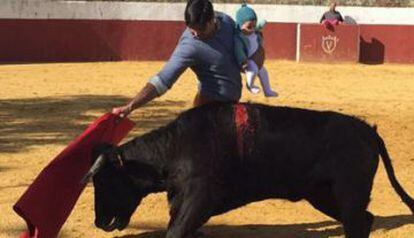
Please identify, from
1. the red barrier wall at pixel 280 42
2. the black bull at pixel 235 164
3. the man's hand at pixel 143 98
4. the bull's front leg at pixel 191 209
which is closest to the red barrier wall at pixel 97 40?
the red barrier wall at pixel 280 42

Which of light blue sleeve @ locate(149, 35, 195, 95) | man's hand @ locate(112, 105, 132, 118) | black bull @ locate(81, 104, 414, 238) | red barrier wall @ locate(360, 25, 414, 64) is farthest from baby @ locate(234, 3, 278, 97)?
red barrier wall @ locate(360, 25, 414, 64)

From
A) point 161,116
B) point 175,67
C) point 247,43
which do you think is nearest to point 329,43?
point 161,116

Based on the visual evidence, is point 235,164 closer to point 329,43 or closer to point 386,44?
point 329,43

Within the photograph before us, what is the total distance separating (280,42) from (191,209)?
14651mm

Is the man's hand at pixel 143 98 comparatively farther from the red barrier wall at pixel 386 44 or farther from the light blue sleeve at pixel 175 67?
the red barrier wall at pixel 386 44

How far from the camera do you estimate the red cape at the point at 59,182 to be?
3.91m

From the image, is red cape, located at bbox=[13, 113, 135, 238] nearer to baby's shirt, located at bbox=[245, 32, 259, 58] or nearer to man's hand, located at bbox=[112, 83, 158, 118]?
man's hand, located at bbox=[112, 83, 158, 118]

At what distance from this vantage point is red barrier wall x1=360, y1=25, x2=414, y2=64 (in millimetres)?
17688

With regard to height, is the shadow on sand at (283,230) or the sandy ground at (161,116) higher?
the shadow on sand at (283,230)

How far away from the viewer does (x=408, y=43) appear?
17.7 m

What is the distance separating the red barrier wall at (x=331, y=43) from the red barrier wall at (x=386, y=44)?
419 millimetres

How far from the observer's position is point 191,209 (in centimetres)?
350

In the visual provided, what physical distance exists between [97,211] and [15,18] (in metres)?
13.5

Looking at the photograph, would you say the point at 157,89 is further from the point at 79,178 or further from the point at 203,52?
the point at 79,178
